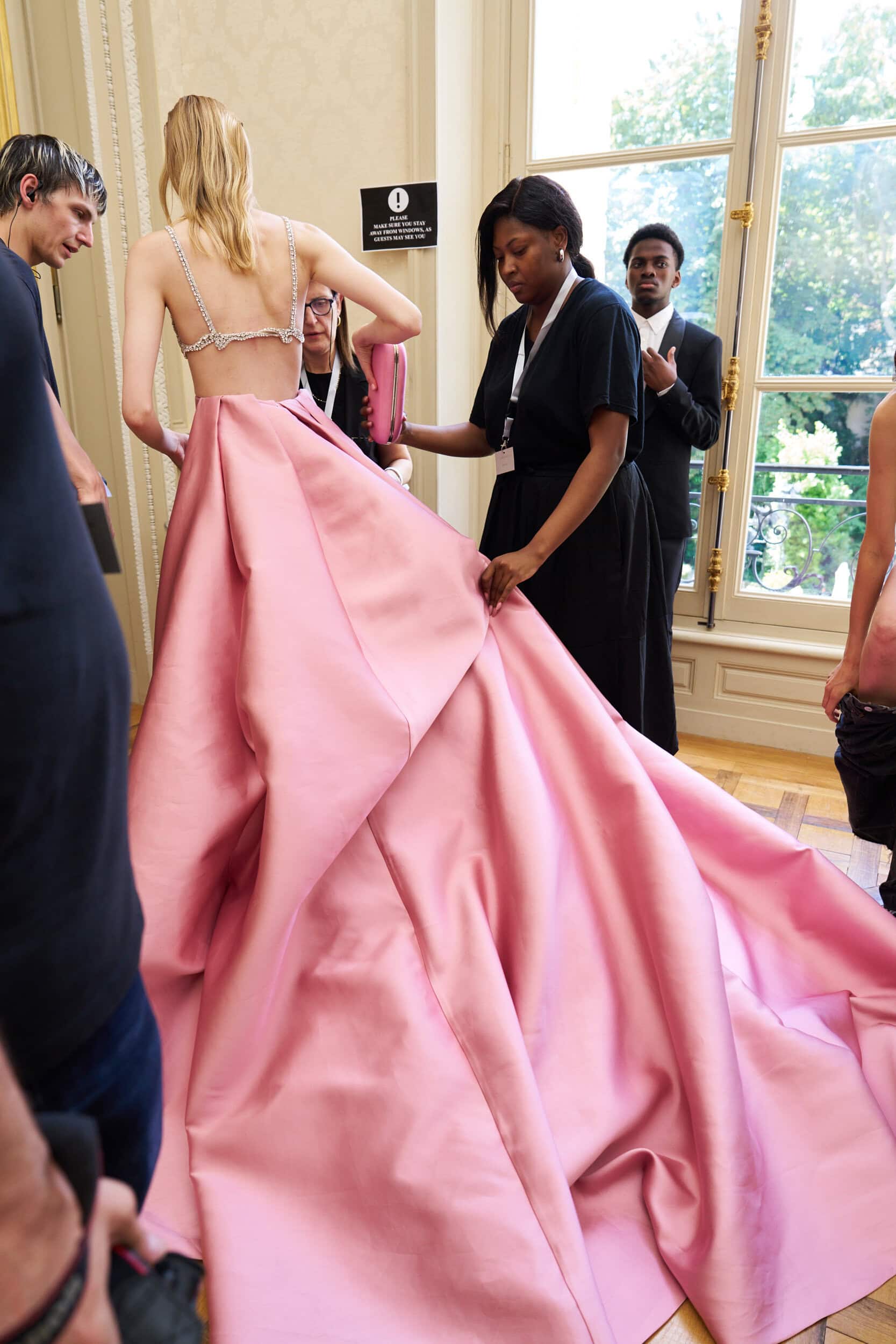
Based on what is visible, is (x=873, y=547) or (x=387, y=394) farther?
(x=387, y=394)

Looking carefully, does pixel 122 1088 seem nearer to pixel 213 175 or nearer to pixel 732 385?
pixel 213 175

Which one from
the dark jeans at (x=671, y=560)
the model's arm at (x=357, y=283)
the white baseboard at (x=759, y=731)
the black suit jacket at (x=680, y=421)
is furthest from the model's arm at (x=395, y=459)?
the white baseboard at (x=759, y=731)

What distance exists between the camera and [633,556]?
91.6 inches

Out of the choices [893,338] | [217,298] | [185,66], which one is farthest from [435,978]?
[185,66]

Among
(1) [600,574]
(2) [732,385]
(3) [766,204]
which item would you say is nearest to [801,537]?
(2) [732,385]

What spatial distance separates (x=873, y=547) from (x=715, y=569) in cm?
167

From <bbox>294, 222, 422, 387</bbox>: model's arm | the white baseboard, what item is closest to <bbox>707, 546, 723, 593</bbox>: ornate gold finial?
the white baseboard

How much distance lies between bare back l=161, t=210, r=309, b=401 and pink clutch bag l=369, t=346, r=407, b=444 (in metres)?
0.25

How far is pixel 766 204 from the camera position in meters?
3.15

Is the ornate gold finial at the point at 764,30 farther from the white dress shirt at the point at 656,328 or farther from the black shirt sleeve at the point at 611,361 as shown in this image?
the black shirt sleeve at the point at 611,361

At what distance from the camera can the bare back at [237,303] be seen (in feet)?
5.83

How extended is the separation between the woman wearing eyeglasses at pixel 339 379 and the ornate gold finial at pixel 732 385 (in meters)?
1.38

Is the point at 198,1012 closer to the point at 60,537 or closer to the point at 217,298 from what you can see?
the point at 60,537

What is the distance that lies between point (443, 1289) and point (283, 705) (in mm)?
858
